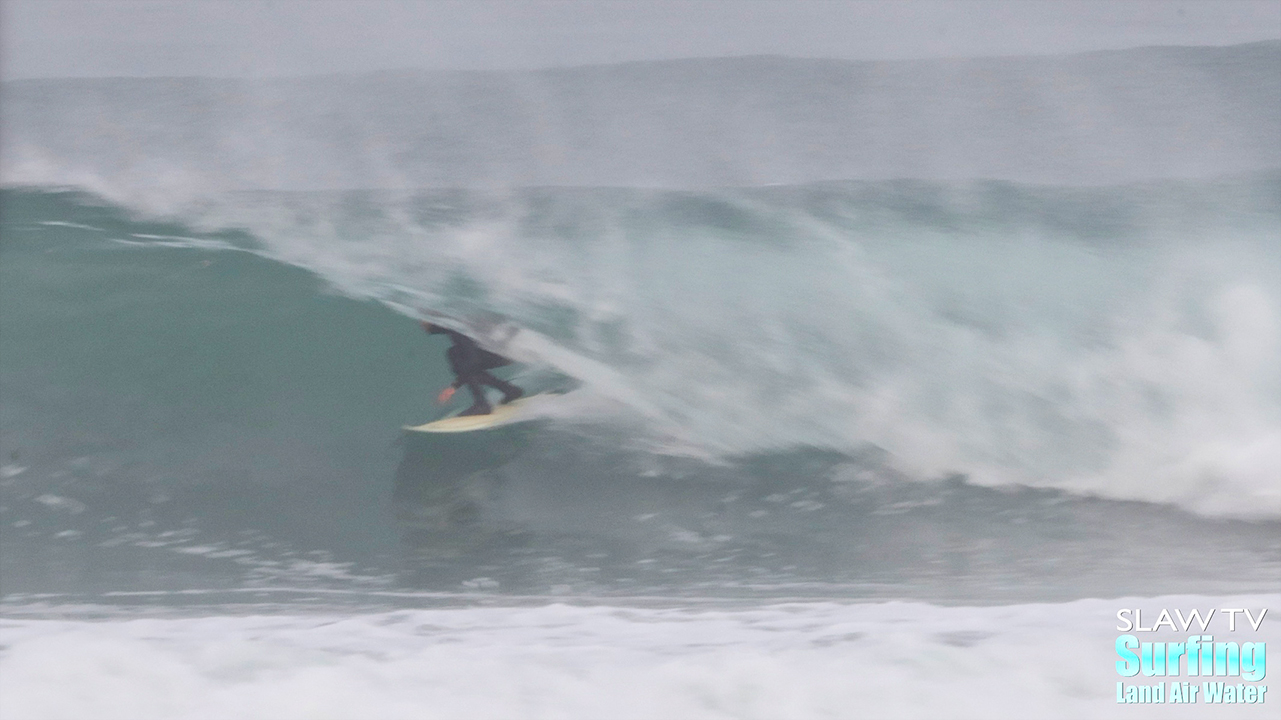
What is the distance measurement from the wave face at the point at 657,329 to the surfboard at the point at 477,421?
0.20 feet

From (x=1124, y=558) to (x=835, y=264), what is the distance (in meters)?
1.86

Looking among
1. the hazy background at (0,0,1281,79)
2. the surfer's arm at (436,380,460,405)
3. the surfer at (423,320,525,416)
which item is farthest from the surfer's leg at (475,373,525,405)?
the hazy background at (0,0,1281,79)

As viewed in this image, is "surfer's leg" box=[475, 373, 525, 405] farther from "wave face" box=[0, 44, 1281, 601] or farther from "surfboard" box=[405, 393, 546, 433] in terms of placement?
"wave face" box=[0, 44, 1281, 601]

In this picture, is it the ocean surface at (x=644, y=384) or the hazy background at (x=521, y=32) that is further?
the hazy background at (x=521, y=32)

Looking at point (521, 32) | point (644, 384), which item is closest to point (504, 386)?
point (644, 384)

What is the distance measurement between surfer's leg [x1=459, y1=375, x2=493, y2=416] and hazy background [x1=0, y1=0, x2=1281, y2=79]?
1727 millimetres

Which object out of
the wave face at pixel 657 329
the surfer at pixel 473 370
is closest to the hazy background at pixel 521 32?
the wave face at pixel 657 329

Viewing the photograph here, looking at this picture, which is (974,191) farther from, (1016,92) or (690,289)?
(690,289)

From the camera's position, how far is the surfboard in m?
4.24

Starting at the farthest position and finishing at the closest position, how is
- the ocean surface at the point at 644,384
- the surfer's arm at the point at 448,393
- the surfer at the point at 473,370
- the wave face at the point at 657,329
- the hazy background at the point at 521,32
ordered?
the hazy background at the point at 521,32 < the surfer at the point at 473,370 < the surfer's arm at the point at 448,393 < the wave face at the point at 657,329 < the ocean surface at the point at 644,384

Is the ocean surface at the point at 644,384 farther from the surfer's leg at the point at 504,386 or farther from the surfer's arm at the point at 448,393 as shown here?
the surfer's arm at the point at 448,393

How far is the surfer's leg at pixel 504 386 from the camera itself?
4277 millimetres

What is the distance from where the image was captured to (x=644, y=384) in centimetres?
440

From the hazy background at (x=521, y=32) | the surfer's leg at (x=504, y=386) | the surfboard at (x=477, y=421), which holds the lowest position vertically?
the surfboard at (x=477, y=421)
